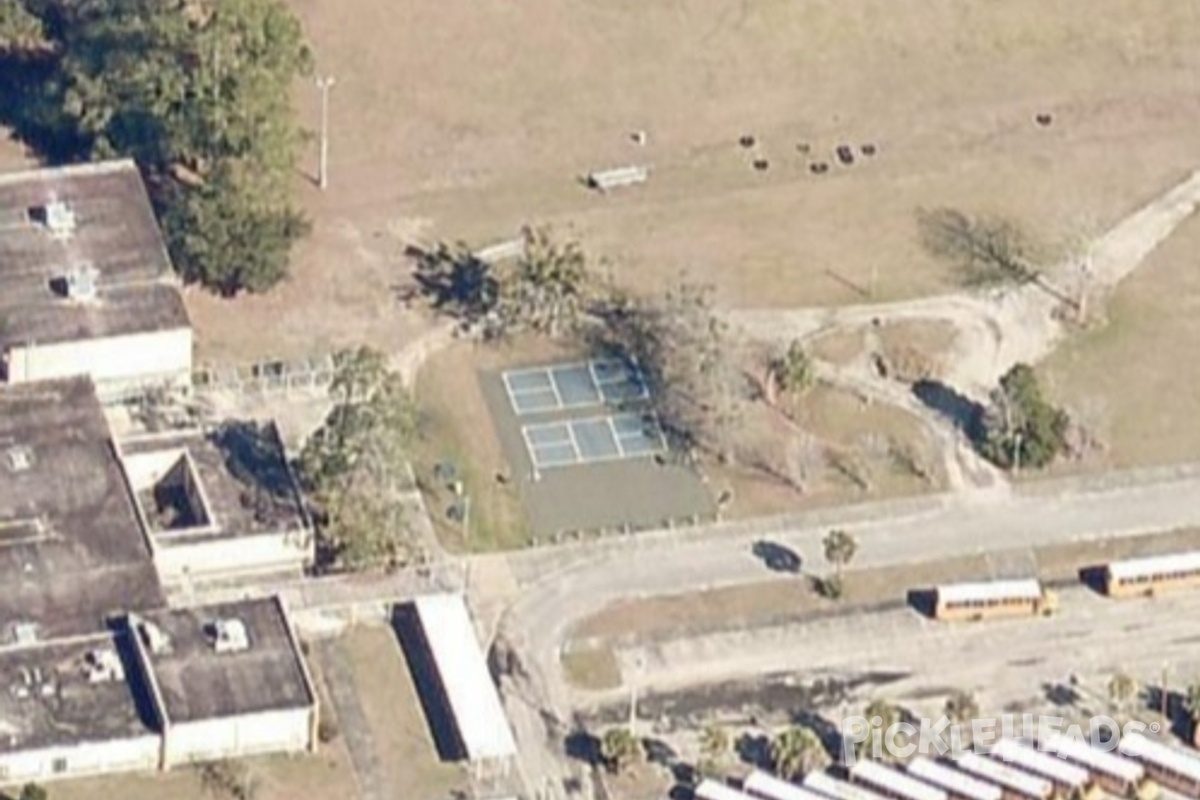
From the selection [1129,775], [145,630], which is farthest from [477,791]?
[1129,775]

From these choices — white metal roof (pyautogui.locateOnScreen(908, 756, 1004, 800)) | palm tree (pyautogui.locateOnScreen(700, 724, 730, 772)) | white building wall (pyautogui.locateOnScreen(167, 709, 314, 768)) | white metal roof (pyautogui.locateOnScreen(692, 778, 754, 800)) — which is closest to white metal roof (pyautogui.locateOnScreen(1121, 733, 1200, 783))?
white metal roof (pyautogui.locateOnScreen(908, 756, 1004, 800))

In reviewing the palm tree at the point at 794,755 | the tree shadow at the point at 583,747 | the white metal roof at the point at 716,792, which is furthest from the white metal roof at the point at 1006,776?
the tree shadow at the point at 583,747

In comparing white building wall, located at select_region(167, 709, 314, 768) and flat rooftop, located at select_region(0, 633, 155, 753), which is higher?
flat rooftop, located at select_region(0, 633, 155, 753)

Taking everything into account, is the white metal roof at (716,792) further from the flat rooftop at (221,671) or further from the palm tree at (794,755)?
the flat rooftop at (221,671)

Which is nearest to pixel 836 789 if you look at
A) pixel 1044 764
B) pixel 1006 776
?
pixel 1006 776

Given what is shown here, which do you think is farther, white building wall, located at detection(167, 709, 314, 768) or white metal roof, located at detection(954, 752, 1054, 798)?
white metal roof, located at detection(954, 752, 1054, 798)

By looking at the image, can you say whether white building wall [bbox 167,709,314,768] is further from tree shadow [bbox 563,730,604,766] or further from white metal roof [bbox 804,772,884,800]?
white metal roof [bbox 804,772,884,800]

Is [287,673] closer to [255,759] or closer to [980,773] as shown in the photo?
[255,759]

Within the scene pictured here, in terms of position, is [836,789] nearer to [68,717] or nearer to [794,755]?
[794,755]
